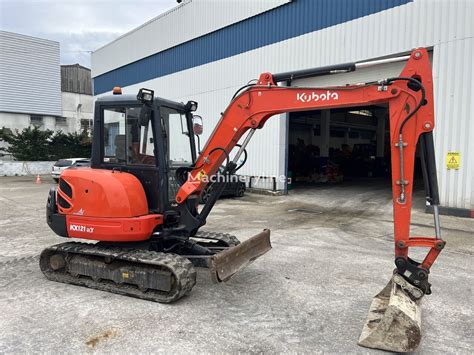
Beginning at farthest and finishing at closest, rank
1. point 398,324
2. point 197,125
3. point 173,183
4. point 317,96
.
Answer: point 197,125 → point 173,183 → point 317,96 → point 398,324

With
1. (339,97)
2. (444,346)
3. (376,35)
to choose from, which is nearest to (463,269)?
(444,346)

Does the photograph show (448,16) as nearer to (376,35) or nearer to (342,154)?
(376,35)

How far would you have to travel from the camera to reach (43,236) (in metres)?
8.23

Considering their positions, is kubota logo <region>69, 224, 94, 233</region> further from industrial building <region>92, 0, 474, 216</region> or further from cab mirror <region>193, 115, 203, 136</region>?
industrial building <region>92, 0, 474, 216</region>

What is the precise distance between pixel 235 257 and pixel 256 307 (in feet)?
2.10

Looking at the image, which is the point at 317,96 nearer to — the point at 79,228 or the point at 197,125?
the point at 197,125

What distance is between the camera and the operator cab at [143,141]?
499cm

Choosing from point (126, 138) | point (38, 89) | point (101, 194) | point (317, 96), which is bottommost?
point (101, 194)

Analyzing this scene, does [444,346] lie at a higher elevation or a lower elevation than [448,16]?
lower

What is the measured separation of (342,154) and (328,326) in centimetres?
2411

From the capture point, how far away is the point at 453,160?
10.7 meters

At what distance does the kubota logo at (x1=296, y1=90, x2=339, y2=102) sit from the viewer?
436 cm

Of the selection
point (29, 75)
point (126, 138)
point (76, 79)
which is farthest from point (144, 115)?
point (76, 79)

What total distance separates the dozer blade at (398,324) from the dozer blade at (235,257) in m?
1.59
